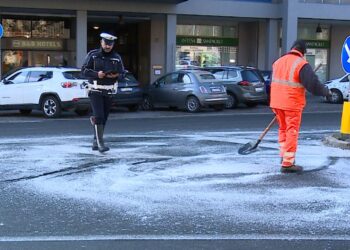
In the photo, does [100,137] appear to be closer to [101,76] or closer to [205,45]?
[101,76]

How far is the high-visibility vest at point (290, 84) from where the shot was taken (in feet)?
25.9

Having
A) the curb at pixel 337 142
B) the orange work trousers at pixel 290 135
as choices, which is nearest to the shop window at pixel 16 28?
the curb at pixel 337 142

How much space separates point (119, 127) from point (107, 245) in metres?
9.47

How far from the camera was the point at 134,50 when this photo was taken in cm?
3108

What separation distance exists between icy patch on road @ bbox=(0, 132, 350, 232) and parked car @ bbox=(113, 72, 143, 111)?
9043 mm

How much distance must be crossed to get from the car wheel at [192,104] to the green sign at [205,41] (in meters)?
9.82

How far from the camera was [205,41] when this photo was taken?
99.9 feet

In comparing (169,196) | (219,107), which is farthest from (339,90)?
(169,196)

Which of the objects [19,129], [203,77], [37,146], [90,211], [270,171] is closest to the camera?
[90,211]

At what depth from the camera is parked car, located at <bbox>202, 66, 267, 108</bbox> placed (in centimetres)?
2150

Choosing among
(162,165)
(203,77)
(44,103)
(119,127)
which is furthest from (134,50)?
(162,165)

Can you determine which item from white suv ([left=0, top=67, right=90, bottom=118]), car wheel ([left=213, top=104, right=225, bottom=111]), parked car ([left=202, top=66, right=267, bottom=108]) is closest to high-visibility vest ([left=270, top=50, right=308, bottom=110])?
white suv ([left=0, top=67, right=90, bottom=118])

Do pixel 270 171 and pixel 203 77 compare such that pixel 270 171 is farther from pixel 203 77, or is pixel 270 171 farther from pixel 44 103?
pixel 203 77

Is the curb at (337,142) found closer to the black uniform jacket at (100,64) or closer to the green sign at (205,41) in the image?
the black uniform jacket at (100,64)
